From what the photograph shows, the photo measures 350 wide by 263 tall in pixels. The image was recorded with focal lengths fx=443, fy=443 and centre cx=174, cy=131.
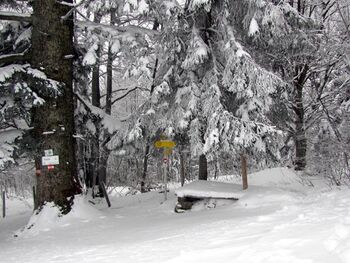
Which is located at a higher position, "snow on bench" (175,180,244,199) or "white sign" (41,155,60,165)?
"white sign" (41,155,60,165)

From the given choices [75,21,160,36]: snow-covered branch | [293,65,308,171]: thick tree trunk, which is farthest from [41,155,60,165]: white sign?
[293,65,308,171]: thick tree trunk

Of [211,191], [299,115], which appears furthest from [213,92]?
[299,115]

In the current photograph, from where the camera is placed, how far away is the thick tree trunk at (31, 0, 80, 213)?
9.20 m

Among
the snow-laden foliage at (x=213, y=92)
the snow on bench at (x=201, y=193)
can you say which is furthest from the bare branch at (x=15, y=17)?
the snow on bench at (x=201, y=193)

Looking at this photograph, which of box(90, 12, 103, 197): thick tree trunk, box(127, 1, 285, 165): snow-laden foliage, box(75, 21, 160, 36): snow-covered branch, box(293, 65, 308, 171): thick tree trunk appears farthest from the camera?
box(293, 65, 308, 171): thick tree trunk

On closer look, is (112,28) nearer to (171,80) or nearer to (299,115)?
(171,80)

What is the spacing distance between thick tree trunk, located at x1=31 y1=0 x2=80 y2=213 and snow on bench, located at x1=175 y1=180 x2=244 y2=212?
228cm

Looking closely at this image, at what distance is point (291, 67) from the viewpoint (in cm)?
1247

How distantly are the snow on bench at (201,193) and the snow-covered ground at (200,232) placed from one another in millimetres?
260

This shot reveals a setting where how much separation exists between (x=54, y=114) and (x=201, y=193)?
3582mm

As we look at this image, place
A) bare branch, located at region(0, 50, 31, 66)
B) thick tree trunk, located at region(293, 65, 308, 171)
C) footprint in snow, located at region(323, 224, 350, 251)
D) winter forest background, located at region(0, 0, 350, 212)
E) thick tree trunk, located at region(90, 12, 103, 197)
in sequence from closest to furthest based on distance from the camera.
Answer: footprint in snow, located at region(323, 224, 350, 251)
bare branch, located at region(0, 50, 31, 66)
winter forest background, located at region(0, 0, 350, 212)
thick tree trunk, located at region(90, 12, 103, 197)
thick tree trunk, located at region(293, 65, 308, 171)

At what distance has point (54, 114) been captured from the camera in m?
9.24

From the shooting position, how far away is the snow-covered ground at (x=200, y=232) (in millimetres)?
4494

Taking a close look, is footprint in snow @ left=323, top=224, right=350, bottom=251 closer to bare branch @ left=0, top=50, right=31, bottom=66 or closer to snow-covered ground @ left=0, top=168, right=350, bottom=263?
snow-covered ground @ left=0, top=168, right=350, bottom=263
